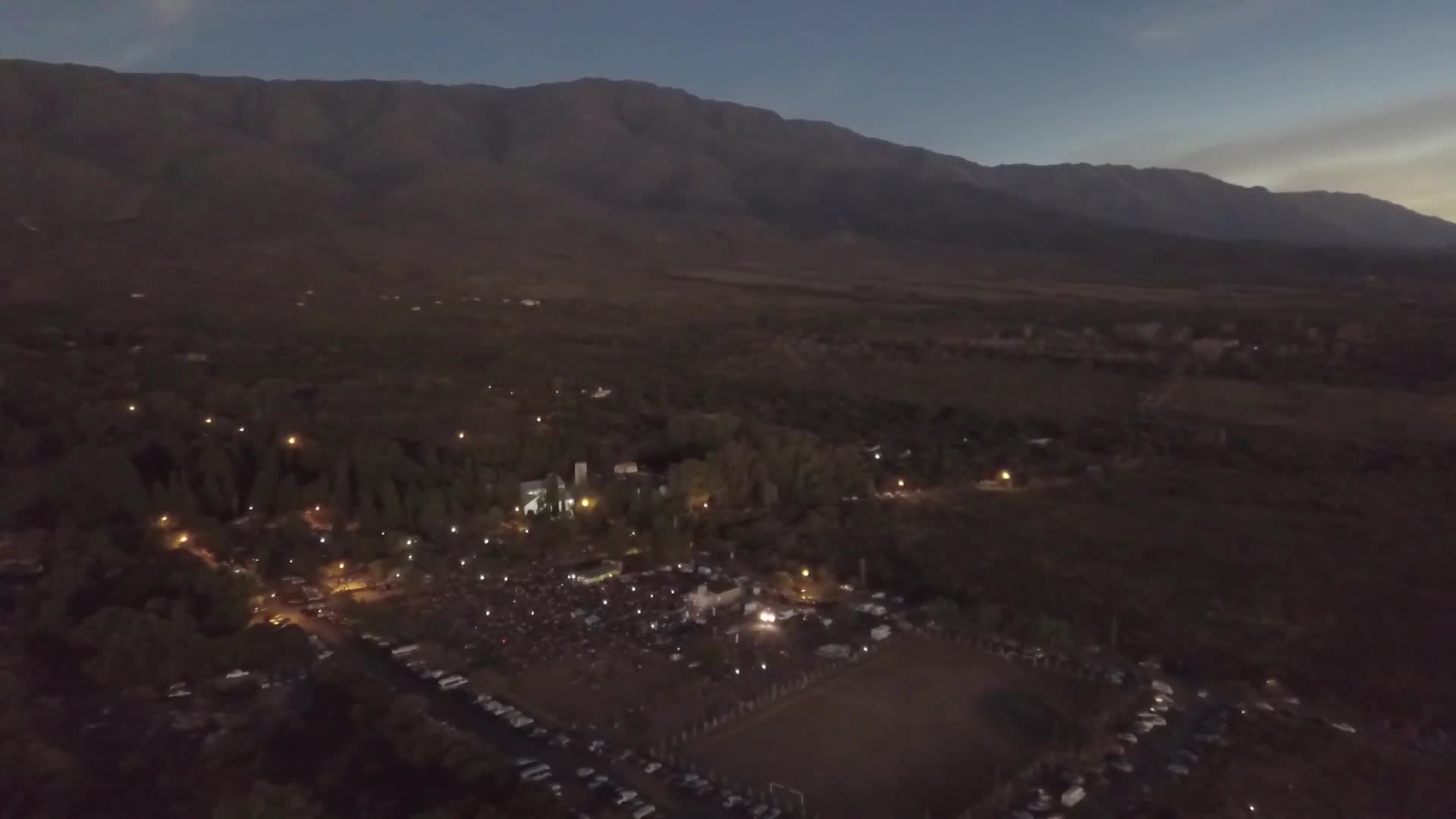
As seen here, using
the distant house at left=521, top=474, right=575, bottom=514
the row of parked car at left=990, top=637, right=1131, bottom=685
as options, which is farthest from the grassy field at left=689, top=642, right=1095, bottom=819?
the distant house at left=521, top=474, right=575, bottom=514

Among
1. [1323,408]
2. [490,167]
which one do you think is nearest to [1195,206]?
[490,167]

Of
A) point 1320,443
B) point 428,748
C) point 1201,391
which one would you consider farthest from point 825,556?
point 1201,391

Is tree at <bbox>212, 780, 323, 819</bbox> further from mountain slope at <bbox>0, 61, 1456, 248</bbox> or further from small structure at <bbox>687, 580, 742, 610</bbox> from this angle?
mountain slope at <bbox>0, 61, 1456, 248</bbox>

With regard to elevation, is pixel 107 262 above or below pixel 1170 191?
below

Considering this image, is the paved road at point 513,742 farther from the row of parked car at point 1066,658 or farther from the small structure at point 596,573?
the row of parked car at point 1066,658

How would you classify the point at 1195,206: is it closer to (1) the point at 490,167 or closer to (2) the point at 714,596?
(1) the point at 490,167

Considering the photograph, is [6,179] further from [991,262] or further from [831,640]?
[831,640]
